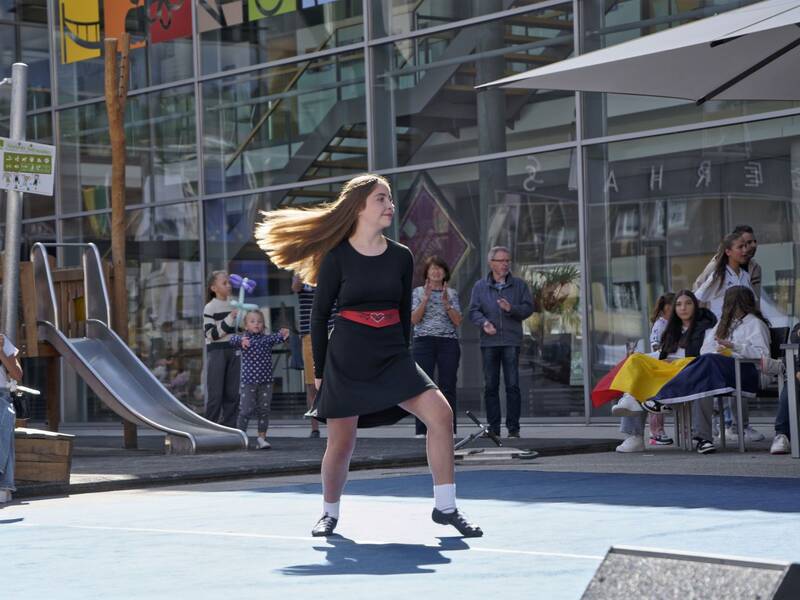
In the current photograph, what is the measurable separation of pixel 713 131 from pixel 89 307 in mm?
6459

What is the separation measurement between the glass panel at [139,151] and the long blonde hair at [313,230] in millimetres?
13148

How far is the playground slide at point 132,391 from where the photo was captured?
13695 millimetres

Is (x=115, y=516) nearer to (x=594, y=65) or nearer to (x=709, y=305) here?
(x=594, y=65)

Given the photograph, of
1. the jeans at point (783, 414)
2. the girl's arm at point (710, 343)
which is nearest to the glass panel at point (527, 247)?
the girl's arm at point (710, 343)

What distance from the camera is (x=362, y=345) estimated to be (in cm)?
691

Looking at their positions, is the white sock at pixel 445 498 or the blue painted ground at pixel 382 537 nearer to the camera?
the blue painted ground at pixel 382 537

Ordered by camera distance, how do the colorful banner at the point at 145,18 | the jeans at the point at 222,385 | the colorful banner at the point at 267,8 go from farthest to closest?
the colorful banner at the point at 145,18, the colorful banner at the point at 267,8, the jeans at the point at 222,385

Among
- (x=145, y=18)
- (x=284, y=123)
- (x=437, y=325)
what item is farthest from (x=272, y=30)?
(x=437, y=325)

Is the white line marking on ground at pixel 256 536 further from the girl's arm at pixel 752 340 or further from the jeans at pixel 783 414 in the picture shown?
the girl's arm at pixel 752 340

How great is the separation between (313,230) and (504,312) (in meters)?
6.43

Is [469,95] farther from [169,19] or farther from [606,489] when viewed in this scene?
[606,489]

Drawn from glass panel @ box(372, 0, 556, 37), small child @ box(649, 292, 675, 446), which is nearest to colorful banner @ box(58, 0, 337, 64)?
glass panel @ box(372, 0, 556, 37)

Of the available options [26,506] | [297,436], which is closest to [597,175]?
[297,436]

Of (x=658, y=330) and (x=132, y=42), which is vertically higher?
(x=132, y=42)
